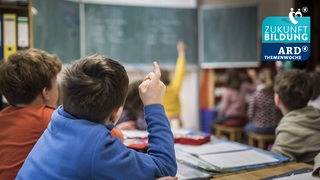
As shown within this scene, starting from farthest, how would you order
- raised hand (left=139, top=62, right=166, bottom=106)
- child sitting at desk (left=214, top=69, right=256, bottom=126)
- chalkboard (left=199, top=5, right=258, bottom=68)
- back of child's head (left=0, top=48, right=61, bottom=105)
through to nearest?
child sitting at desk (left=214, top=69, right=256, bottom=126) < chalkboard (left=199, top=5, right=258, bottom=68) < back of child's head (left=0, top=48, right=61, bottom=105) < raised hand (left=139, top=62, right=166, bottom=106)

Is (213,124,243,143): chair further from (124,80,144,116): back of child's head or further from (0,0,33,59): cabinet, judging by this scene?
(0,0,33,59): cabinet

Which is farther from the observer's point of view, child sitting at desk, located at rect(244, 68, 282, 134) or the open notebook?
child sitting at desk, located at rect(244, 68, 282, 134)

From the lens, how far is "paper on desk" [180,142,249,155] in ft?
5.88

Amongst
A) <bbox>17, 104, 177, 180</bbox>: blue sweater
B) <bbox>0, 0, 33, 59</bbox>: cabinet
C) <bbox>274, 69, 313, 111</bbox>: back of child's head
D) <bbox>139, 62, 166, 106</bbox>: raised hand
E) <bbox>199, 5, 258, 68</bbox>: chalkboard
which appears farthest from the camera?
<bbox>199, 5, 258, 68</bbox>: chalkboard

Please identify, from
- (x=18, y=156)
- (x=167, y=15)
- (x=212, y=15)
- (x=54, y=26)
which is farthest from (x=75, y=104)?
(x=212, y=15)

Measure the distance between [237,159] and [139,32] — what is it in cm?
266

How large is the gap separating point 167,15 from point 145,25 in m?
0.29

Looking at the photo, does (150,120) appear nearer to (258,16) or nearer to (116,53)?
(116,53)

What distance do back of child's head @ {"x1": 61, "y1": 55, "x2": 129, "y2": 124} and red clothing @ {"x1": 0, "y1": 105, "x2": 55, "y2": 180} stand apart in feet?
1.50

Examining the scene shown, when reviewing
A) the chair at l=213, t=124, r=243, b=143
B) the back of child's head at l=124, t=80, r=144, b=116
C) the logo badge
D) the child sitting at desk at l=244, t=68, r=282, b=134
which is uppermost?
the logo badge

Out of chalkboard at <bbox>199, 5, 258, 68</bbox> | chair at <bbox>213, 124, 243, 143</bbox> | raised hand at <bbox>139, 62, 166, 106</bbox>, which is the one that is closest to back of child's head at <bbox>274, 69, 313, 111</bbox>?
raised hand at <bbox>139, 62, 166, 106</bbox>

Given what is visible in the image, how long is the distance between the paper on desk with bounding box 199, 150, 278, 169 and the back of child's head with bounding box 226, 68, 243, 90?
3099 millimetres

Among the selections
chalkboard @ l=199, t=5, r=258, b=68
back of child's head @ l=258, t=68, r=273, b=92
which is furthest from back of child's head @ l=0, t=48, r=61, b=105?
chalkboard @ l=199, t=5, r=258, b=68

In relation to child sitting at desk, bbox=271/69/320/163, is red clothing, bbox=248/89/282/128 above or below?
below
